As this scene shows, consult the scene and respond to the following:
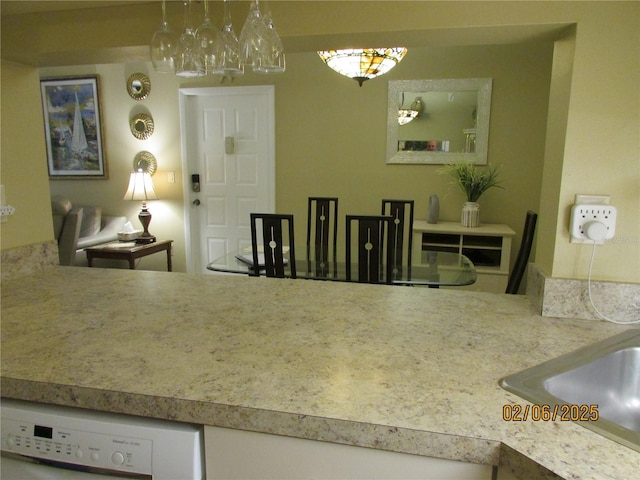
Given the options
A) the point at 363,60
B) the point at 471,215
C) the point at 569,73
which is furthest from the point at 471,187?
the point at 569,73

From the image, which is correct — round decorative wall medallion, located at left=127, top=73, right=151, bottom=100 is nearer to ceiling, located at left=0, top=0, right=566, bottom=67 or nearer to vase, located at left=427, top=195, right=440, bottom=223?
ceiling, located at left=0, top=0, right=566, bottom=67

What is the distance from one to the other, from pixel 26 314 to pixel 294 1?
126 centimetres

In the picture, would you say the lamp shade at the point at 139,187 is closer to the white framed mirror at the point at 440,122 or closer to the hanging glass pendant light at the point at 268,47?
the white framed mirror at the point at 440,122

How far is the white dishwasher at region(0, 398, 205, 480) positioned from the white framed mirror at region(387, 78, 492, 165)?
346cm

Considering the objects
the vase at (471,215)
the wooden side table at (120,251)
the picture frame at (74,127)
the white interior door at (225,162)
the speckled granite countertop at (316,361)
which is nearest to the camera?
the speckled granite countertop at (316,361)

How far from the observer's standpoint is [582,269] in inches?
46.0

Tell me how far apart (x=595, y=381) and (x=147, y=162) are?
449 cm

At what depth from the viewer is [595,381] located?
0.95 m

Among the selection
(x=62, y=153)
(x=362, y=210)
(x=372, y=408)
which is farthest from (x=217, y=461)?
(x=62, y=153)

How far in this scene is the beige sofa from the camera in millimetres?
3855

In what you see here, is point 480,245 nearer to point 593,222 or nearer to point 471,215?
point 471,215

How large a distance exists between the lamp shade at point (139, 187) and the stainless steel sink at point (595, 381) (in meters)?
4.15

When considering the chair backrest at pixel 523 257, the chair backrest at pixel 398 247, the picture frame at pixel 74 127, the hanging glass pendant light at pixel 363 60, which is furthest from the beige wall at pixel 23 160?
the picture frame at pixel 74 127

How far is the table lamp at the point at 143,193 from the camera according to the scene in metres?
4.23
